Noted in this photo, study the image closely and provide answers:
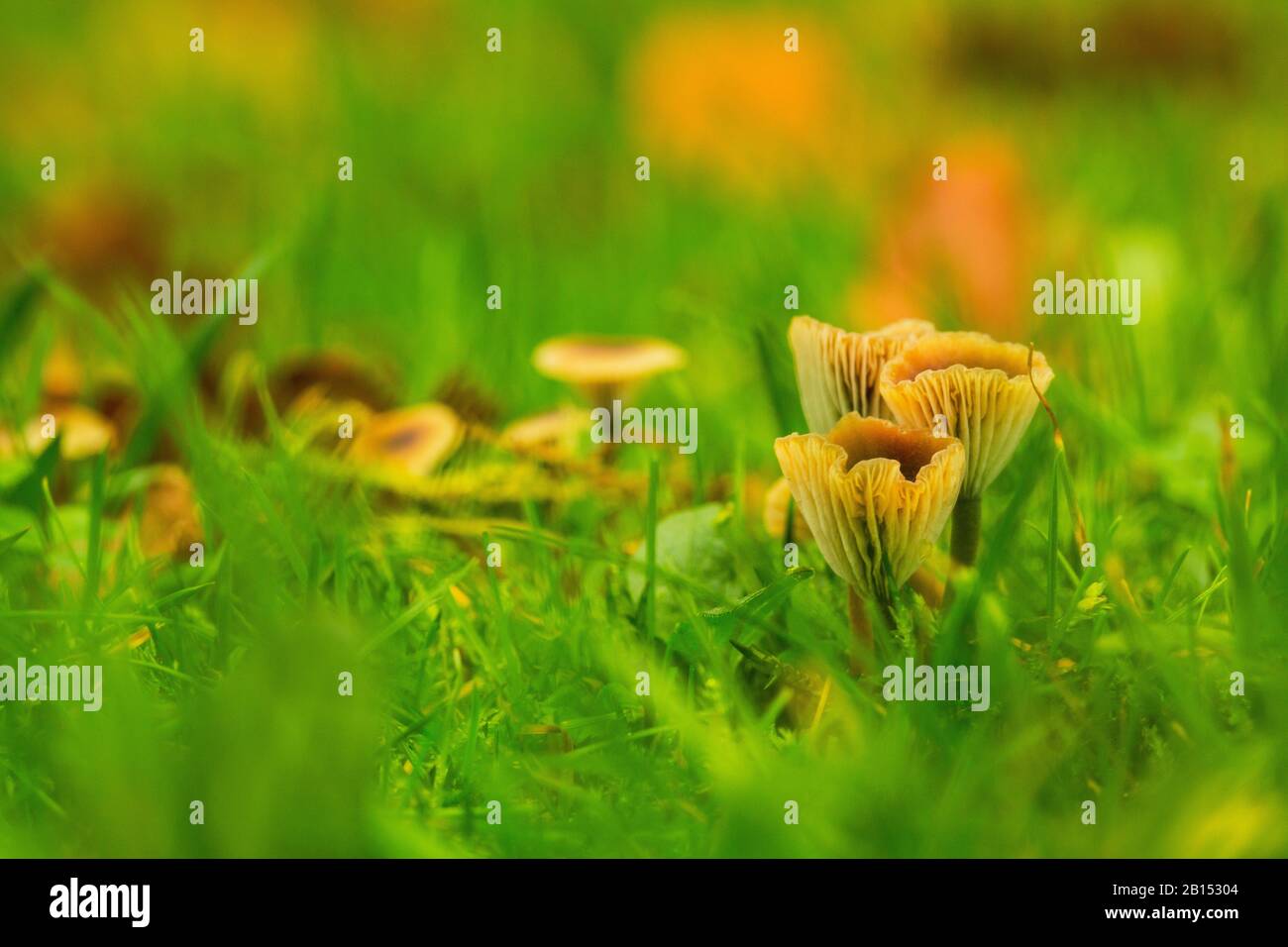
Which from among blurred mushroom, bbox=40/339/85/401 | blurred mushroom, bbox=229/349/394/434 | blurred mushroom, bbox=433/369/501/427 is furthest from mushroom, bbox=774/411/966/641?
blurred mushroom, bbox=40/339/85/401

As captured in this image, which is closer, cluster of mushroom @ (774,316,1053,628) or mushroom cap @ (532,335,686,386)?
cluster of mushroom @ (774,316,1053,628)

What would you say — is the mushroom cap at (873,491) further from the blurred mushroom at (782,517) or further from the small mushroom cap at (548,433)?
the small mushroom cap at (548,433)

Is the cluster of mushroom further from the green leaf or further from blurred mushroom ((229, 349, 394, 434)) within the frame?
blurred mushroom ((229, 349, 394, 434))

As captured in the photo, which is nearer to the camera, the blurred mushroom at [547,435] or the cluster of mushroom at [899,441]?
the cluster of mushroom at [899,441]

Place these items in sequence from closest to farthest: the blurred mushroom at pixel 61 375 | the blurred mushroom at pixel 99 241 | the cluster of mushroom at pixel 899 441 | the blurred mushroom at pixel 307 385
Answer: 1. the cluster of mushroom at pixel 899 441
2. the blurred mushroom at pixel 307 385
3. the blurred mushroom at pixel 61 375
4. the blurred mushroom at pixel 99 241

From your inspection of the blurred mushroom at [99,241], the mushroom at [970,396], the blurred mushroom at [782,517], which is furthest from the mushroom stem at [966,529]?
the blurred mushroom at [99,241]
